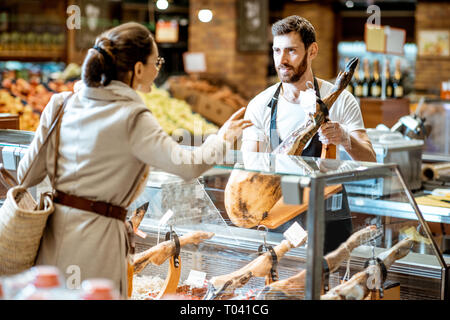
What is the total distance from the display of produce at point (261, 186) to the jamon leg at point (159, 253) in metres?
0.21

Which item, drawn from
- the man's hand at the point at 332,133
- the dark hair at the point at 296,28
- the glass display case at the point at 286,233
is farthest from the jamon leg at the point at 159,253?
the dark hair at the point at 296,28

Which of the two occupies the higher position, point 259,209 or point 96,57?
point 96,57

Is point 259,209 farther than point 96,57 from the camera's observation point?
Yes

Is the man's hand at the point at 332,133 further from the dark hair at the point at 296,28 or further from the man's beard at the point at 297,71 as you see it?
the dark hair at the point at 296,28

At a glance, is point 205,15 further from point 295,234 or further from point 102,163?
point 102,163

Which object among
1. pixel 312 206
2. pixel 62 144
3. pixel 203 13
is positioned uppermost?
pixel 203 13

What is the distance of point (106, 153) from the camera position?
197 cm

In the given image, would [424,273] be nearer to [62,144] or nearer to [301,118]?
[301,118]

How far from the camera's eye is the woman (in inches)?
76.5

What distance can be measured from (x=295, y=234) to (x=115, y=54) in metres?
0.90

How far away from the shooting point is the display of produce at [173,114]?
703 centimetres

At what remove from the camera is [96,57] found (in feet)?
6.48

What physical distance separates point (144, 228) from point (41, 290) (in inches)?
49.6

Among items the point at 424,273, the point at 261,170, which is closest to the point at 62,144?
the point at 261,170
